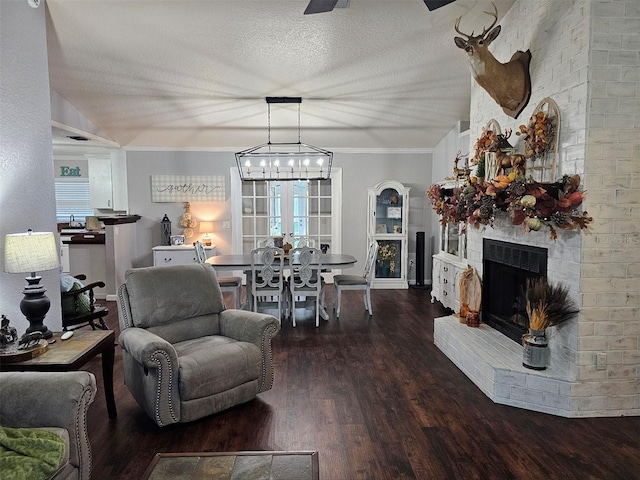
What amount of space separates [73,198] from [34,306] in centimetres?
685

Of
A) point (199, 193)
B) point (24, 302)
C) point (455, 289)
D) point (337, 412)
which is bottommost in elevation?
point (337, 412)

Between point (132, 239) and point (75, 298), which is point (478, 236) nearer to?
point (75, 298)

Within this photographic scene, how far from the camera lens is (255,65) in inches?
185

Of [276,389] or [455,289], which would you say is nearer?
[276,389]

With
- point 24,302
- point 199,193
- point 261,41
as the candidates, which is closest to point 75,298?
point 24,302

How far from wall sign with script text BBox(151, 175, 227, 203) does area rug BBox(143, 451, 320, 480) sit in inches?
230

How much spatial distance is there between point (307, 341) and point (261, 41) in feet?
9.87

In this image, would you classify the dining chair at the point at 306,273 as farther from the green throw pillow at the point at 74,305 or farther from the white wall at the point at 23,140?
the white wall at the point at 23,140

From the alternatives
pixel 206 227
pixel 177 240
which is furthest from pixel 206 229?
pixel 177 240

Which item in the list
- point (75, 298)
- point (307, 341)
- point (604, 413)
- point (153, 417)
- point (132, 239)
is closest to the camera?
point (153, 417)

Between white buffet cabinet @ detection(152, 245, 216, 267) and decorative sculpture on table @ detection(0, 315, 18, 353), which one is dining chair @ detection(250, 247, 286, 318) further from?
decorative sculpture on table @ detection(0, 315, 18, 353)

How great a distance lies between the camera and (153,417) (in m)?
2.78

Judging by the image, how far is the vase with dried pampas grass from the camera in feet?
9.95

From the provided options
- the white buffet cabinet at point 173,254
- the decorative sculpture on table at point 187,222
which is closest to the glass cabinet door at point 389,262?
the white buffet cabinet at point 173,254
